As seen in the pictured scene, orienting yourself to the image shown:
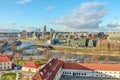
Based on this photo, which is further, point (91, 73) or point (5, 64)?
point (5, 64)

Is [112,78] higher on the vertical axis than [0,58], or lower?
lower

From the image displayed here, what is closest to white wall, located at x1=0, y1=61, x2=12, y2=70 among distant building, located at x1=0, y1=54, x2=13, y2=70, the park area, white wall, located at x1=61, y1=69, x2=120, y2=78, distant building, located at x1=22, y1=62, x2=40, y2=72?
distant building, located at x1=0, y1=54, x2=13, y2=70

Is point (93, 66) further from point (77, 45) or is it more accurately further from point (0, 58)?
point (77, 45)

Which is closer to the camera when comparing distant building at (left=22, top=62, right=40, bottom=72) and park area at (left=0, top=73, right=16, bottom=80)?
park area at (left=0, top=73, right=16, bottom=80)

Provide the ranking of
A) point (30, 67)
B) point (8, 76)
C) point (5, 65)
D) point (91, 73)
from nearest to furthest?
point (8, 76) < point (30, 67) < point (91, 73) < point (5, 65)

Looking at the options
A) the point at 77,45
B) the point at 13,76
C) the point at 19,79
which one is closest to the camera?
the point at 19,79

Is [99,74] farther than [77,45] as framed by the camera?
No

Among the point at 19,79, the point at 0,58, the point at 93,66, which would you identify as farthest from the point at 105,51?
the point at 19,79

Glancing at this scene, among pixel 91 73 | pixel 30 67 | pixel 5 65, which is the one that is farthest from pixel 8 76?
pixel 91 73

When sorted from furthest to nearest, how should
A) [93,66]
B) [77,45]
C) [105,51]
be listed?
1. [77,45]
2. [105,51]
3. [93,66]

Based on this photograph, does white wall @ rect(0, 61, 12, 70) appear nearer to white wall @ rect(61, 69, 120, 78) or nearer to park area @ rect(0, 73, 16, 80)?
park area @ rect(0, 73, 16, 80)

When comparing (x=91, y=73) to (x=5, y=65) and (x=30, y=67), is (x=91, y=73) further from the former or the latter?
(x=5, y=65)
